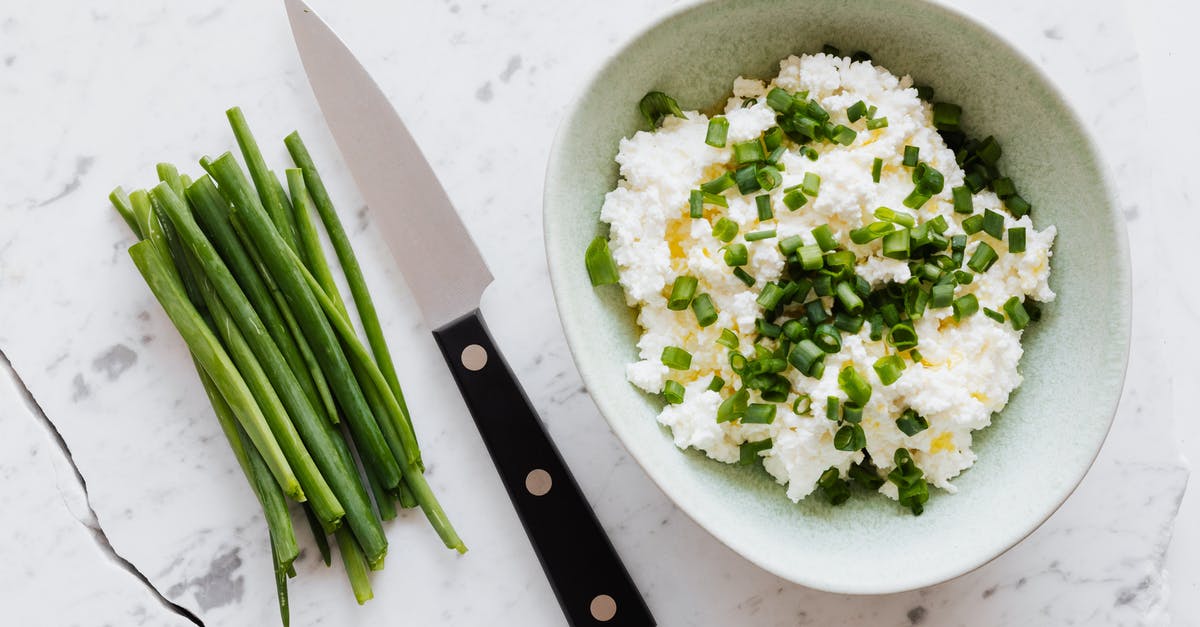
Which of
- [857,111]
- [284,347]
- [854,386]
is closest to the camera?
[854,386]

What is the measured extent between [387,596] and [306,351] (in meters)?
0.51

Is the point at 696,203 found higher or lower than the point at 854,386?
higher

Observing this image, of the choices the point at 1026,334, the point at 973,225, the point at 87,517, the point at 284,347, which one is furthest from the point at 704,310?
the point at 87,517

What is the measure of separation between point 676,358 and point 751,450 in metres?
0.21

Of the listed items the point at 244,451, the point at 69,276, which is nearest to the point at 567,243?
the point at 244,451

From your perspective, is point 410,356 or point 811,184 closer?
point 811,184

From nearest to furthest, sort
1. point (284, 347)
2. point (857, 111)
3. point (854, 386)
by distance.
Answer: point (854, 386), point (857, 111), point (284, 347)

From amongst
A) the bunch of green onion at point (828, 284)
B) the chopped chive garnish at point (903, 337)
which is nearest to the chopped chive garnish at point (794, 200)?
the bunch of green onion at point (828, 284)

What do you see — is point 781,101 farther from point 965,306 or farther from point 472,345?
point 472,345

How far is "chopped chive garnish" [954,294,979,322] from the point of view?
1533 millimetres

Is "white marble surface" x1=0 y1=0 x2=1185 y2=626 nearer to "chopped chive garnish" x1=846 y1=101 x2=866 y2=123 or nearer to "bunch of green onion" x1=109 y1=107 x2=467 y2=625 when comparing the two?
"bunch of green onion" x1=109 y1=107 x2=467 y2=625

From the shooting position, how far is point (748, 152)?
1579 millimetres

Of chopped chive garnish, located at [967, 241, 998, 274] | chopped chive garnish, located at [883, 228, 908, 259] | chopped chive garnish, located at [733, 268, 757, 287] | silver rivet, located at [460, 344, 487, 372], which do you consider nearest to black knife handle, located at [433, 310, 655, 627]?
silver rivet, located at [460, 344, 487, 372]

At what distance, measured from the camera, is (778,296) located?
1.53m
